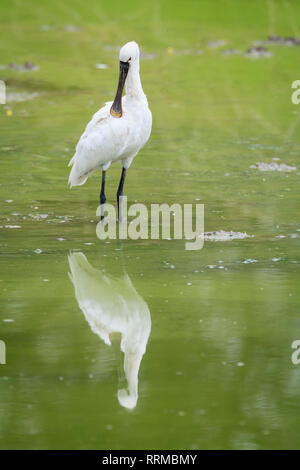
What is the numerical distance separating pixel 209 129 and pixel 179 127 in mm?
543

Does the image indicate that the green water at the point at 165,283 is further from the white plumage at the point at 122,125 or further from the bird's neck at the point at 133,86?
the bird's neck at the point at 133,86

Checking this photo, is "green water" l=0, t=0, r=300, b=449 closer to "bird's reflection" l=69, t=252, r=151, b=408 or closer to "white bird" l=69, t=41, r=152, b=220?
"bird's reflection" l=69, t=252, r=151, b=408

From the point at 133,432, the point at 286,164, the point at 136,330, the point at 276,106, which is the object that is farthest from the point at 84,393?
the point at 276,106

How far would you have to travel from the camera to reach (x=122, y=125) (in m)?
11.7

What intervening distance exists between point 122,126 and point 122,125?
1cm

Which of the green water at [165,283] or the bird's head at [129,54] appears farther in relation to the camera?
the bird's head at [129,54]

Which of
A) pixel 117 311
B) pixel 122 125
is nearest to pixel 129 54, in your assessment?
pixel 122 125

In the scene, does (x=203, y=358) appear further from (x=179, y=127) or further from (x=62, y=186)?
(x=179, y=127)

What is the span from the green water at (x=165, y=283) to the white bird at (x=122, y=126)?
2.34 ft

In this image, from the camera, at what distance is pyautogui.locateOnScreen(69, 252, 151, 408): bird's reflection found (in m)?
6.99

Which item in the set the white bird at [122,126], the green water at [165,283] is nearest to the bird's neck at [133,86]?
the white bird at [122,126]

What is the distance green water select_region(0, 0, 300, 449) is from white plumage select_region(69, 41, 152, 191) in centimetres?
73

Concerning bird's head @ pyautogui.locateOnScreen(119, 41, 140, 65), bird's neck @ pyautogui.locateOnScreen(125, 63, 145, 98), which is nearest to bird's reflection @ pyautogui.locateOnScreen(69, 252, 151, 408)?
bird's neck @ pyautogui.locateOnScreen(125, 63, 145, 98)

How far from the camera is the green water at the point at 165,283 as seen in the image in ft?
20.1
